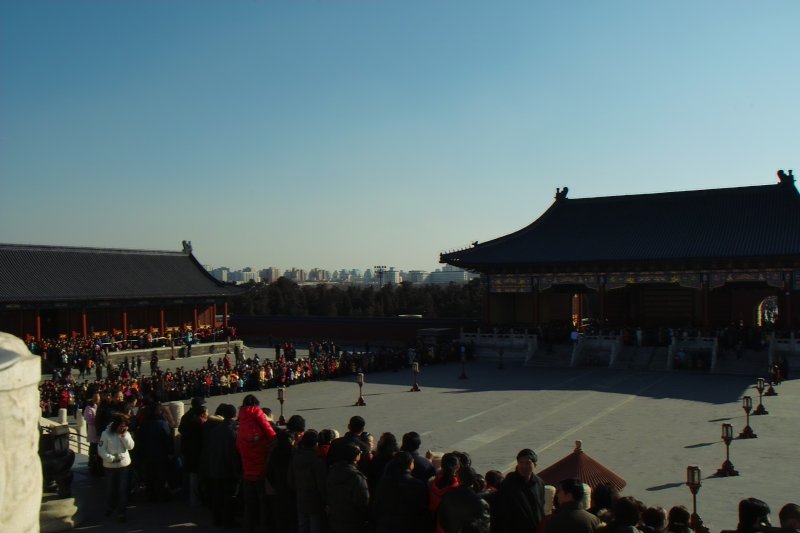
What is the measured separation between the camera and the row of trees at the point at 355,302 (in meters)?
70.2

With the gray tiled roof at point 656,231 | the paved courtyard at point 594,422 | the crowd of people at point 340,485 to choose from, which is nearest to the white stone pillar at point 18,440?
the crowd of people at point 340,485

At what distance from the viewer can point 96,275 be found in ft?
124

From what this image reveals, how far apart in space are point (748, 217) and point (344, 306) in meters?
46.7

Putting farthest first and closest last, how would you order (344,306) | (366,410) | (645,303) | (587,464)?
(344,306)
(645,303)
(366,410)
(587,464)

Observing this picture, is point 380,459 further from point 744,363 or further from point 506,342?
point 506,342

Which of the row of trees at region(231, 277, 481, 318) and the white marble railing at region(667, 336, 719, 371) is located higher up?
the row of trees at region(231, 277, 481, 318)

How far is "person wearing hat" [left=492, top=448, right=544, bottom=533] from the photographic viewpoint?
5527mm

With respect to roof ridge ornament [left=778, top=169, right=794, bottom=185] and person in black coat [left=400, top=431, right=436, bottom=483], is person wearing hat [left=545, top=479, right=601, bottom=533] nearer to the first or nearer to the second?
person in black coat [left=400, top=431, right=436, bottom=483]

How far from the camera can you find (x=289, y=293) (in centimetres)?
7744

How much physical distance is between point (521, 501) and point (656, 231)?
32.0 meters

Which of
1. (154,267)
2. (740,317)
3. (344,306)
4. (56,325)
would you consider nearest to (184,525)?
(56,325)

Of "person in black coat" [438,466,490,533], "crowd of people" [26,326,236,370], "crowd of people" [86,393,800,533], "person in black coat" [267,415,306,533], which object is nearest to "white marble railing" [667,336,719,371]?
"crowd of people" [86,393,800,533]

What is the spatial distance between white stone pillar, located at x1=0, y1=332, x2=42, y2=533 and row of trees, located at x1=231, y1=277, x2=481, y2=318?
64.7 meters

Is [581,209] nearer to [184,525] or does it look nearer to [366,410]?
[366,410]
